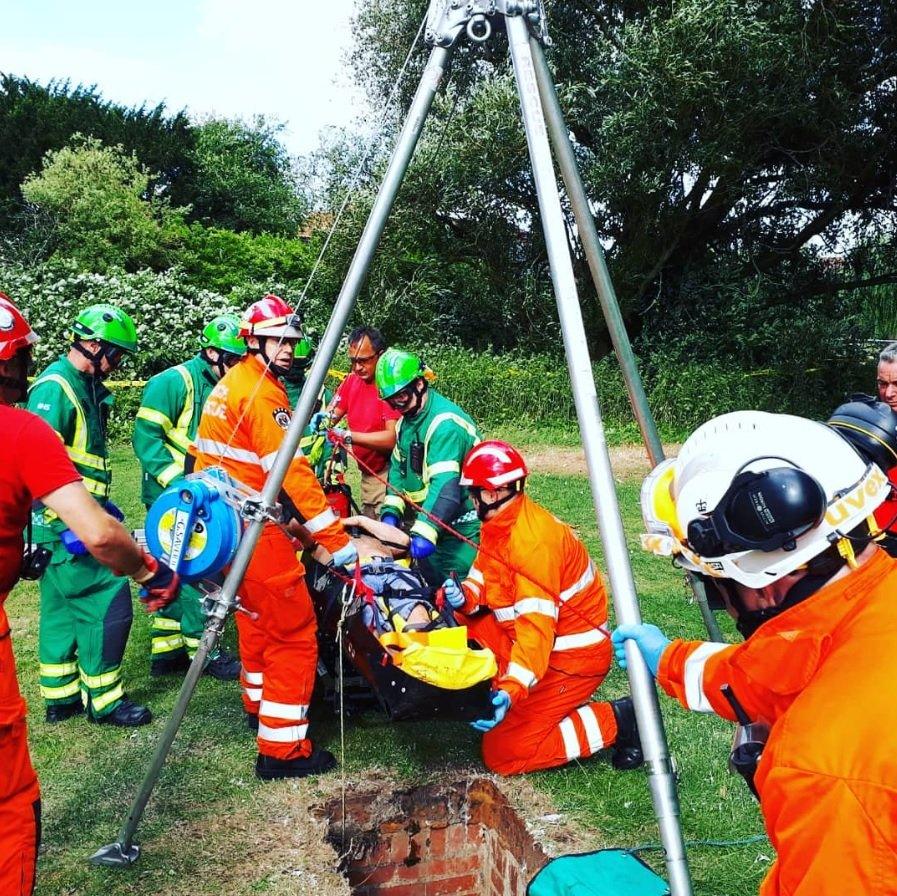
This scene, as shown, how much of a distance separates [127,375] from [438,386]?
18.8ft

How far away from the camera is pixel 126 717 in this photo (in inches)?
187

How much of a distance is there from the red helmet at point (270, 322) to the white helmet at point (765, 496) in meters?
2.83

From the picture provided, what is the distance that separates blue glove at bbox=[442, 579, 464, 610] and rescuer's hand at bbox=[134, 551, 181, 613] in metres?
1.73

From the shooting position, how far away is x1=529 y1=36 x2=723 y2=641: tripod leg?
2.70 m

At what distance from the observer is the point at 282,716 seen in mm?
4145

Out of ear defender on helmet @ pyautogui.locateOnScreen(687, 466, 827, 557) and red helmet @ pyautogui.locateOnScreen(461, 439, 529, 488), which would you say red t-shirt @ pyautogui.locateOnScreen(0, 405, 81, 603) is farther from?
red helmet @ pyautogui.locateOnScreen(461, 439, 529, 488)

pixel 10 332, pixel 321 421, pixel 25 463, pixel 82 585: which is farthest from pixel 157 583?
pixel 321 421

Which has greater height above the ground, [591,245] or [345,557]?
[591,245]

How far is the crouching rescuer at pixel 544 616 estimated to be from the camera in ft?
13.0

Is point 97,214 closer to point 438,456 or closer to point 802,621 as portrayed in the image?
point 438,456

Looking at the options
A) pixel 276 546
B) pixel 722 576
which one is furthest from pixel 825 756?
pixel 276 546

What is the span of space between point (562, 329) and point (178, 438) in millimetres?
4025

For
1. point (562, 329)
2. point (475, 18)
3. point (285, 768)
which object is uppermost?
point (475, 18)

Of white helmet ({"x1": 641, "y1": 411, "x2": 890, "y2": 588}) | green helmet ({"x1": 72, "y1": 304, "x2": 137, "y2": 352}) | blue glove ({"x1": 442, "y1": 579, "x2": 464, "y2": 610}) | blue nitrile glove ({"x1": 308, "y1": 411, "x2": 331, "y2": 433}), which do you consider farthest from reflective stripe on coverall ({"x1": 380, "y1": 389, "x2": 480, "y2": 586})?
white helmet ({"x1": 641, "y1": 411, "x2": 890, "y2": 588})
